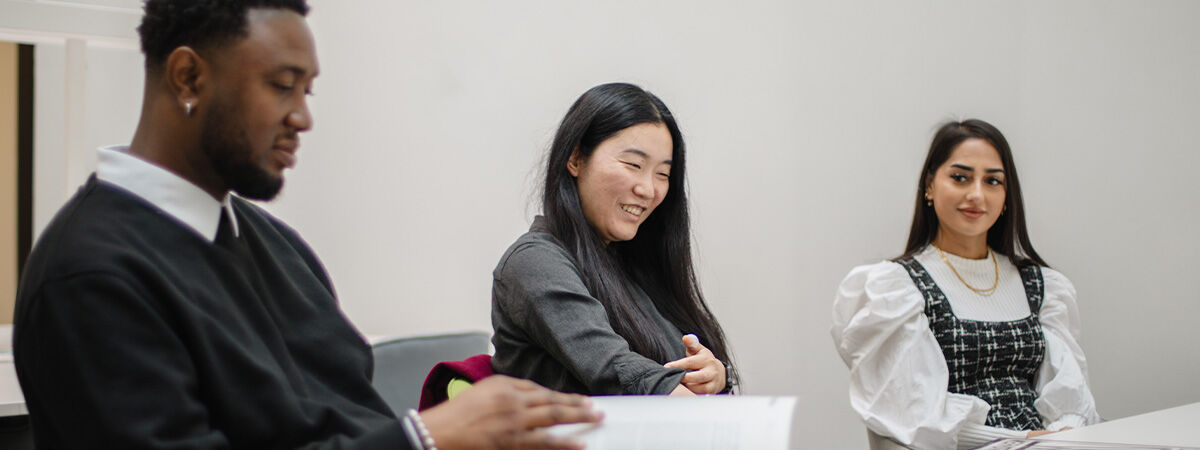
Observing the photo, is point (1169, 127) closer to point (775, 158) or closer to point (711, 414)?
point (775, 158)

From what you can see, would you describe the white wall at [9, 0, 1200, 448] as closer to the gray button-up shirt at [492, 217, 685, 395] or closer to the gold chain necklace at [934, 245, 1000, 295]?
the gold chain necklace at [934, 245, 1000, 295]

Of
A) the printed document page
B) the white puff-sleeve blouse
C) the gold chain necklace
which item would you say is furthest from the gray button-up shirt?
the gold chain necklace

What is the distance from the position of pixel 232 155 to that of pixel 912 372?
1718 mm

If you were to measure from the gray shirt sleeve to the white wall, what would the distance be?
0.94 meters

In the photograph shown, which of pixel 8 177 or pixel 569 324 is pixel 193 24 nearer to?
pixel 569 324

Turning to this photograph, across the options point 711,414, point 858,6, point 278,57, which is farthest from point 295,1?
point 858,6

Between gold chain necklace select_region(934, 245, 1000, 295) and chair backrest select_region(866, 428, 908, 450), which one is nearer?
chair backrest select_region(866, 428, 908, 450)

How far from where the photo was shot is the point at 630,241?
5.64 ft

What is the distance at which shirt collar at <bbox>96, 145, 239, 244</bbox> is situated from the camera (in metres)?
0.84

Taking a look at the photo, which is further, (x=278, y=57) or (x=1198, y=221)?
(x=1198, y=221)

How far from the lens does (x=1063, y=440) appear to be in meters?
1.51

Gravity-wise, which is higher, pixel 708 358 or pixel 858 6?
pixel 858 6

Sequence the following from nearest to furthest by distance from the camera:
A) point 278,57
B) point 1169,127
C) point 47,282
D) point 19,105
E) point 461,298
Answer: point 47,282
point 278,57
point 19,105
point 461,298
point 1169,127

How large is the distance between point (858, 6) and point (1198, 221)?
135 centimetres
